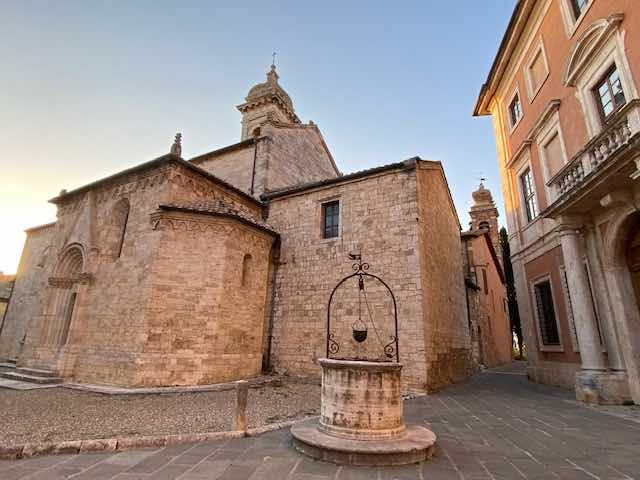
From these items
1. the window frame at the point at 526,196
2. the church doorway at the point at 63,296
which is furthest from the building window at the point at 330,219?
the church doorway at the point at 63,296

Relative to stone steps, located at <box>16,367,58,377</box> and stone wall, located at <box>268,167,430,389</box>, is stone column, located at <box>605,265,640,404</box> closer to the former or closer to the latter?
stone wall, located at <box>268,167,430,389</box>

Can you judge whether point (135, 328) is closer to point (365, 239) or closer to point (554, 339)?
point (365, 239)

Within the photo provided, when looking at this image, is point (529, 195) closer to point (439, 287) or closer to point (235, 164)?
point (439, 287)

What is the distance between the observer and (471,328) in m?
18.5

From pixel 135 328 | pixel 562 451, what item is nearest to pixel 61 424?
pixel 135 328

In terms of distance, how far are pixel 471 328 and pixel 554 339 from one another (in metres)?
8.59

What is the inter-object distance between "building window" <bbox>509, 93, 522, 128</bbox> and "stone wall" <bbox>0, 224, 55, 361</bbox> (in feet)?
69.5

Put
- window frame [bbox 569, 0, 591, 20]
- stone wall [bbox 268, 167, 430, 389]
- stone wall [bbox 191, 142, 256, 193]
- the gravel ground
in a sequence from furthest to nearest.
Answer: stone wall [bbox 191, 142, 256, 193], stone wall [bbox 268, 167, 430, 389], window frame [bbox 569, 0, 591, 20], the gravel ground

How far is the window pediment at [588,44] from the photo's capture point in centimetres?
748

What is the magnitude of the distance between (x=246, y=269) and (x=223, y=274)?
4.30 feet

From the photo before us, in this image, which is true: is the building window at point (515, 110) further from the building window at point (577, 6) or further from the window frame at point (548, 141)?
the building window at point (577, 6)

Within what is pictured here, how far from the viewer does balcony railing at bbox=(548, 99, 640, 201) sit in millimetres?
6180

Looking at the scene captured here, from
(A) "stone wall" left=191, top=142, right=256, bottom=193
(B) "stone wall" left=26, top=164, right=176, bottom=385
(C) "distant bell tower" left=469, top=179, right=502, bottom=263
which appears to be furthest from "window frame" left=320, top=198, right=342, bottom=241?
(C) "distant bell tower" left=469, top=179, right=502, bottom=263

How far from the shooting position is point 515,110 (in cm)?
1304
